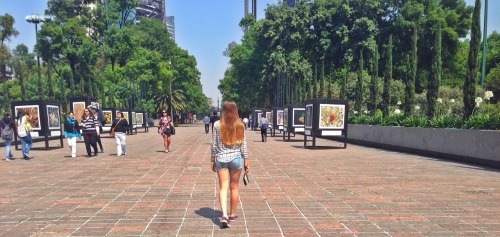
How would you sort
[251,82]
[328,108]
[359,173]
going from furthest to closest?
[251,82]
[328,108]
[359,173]

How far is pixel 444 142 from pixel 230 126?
10960mm

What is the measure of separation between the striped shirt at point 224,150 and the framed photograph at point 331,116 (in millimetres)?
13116

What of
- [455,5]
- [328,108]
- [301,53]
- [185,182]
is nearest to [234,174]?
[185,182]

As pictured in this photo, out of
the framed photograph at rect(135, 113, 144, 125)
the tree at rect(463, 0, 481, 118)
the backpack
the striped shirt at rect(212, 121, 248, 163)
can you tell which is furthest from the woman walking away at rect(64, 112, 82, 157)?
the framed photograph at rect(135, 113, 144, 125)

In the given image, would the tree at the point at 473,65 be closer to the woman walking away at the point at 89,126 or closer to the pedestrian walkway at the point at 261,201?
the pedestrian walkway at the point at 261,201

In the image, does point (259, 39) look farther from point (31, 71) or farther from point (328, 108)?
point (31, 71)

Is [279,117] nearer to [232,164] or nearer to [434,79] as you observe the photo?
[434,79]

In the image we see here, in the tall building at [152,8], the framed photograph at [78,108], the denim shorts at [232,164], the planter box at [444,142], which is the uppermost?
the tall building at [152,8]

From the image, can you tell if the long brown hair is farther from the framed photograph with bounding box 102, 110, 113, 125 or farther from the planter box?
the framed photograph with bounding box 102, 110, 113, 125

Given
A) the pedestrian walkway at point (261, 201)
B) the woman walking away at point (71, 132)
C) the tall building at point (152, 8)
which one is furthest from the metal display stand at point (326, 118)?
the tall building at point (152, 8)

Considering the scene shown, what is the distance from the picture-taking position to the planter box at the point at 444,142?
11.3 m

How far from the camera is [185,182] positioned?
28.2 ft

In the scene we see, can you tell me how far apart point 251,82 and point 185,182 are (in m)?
47.3

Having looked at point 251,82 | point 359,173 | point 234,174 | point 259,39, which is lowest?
point 359,173
